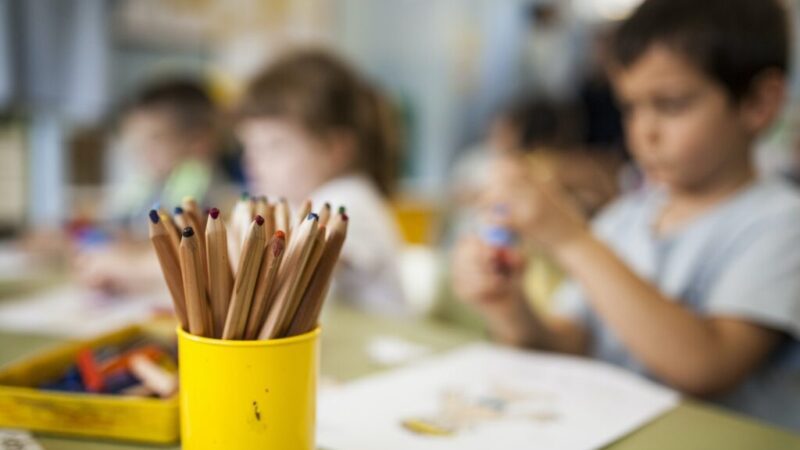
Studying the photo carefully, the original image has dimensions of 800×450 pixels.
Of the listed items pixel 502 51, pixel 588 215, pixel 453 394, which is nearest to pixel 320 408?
pixel 453 394

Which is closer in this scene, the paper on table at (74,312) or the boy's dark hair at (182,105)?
the paper on table at (74,312)

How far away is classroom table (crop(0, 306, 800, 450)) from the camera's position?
0.44 m

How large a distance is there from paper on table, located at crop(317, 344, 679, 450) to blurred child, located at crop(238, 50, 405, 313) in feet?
1.11

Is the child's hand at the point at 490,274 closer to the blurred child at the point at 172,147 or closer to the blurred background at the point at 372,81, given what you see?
the blurred background at the point at 372,81

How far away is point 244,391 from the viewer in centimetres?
34

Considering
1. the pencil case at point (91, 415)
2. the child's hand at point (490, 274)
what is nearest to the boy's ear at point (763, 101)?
the child's hand at point (490, 274)

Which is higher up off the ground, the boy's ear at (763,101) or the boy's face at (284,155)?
the boy's ear at (763,101)

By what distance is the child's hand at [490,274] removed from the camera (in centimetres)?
71

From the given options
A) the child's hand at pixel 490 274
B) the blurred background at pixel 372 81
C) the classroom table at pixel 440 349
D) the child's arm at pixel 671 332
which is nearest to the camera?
the classroom table at pixel 440 349

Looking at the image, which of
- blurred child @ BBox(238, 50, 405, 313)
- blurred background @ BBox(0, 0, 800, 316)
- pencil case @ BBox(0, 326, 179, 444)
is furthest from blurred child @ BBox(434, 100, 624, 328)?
pencil case @ BBox(0, 326, 179, 444)

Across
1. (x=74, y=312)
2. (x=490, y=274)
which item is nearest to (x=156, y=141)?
(x=74, y=312)

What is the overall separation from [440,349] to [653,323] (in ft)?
0.69

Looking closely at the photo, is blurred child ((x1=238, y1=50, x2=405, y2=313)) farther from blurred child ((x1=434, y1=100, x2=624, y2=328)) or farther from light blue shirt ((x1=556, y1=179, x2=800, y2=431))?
light blue shirt ((x1=556, y1=179, x2=800, y2=431))

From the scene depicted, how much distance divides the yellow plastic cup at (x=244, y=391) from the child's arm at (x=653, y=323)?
330mm
